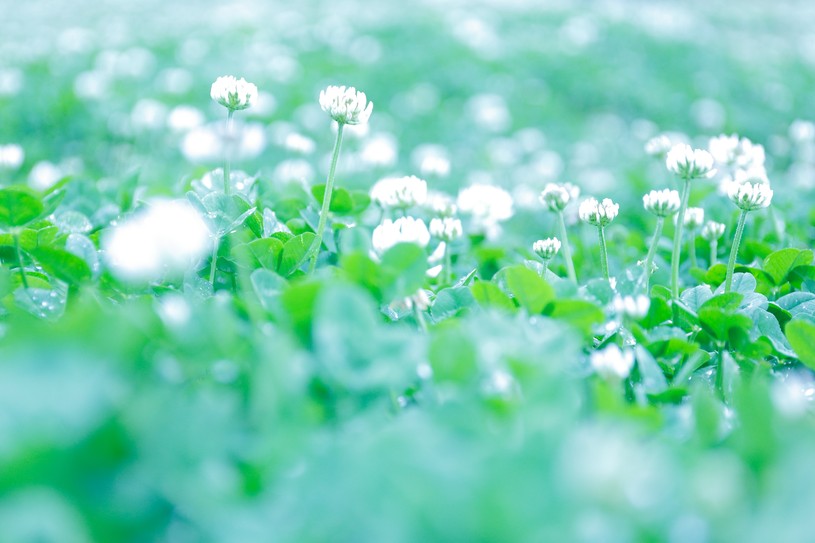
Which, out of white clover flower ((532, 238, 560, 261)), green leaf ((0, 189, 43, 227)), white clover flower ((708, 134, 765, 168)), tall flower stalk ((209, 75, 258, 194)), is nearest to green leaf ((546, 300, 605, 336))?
white clover flower ((532, 238, 560, 261))

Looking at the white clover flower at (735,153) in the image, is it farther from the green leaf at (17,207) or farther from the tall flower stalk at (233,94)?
the green leaf at (17,207)

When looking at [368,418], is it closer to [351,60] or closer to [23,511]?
A: [23,511]

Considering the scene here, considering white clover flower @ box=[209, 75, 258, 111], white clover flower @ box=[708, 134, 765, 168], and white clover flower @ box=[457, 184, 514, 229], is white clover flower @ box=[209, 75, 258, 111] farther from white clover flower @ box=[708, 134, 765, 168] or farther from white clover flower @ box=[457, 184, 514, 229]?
white clover flower @ box=[708, 134, 765, 168]

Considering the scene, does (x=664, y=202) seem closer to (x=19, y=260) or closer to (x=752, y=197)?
(x=752, y=197)

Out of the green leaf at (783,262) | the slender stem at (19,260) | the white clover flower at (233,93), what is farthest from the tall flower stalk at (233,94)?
the green leaf at (783,262)

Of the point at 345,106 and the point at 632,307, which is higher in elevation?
the point at 345,106

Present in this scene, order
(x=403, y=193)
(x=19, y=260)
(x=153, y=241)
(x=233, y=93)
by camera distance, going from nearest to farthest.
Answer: (x=153, y=241)
(x=19, y=260)
(x=233, y=93)
(x=403, y=193)

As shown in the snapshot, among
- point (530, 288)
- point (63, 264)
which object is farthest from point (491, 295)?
point (63, 264)
